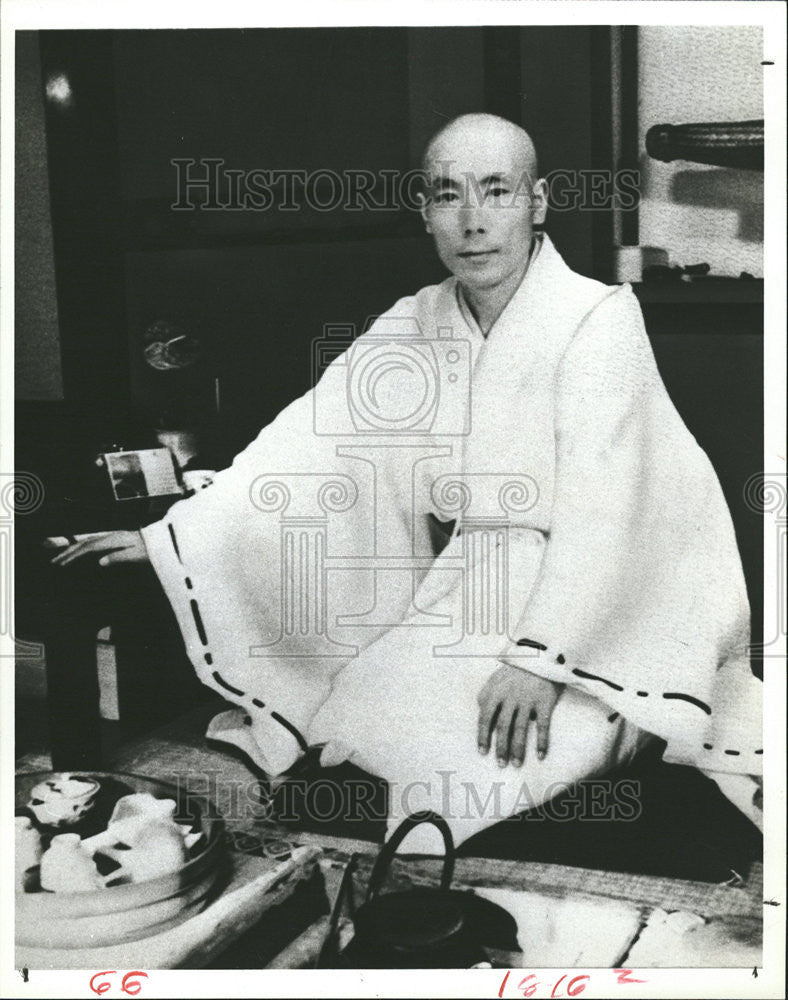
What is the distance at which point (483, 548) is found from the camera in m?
1.97

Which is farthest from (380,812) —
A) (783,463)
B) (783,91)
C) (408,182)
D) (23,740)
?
(783,91)

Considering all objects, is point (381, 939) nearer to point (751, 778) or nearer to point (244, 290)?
point (751, 778)

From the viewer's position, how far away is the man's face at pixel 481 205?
1.93 metres

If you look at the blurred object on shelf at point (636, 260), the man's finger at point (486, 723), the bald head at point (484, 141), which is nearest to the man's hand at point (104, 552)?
the man's finger at point (486, 723)

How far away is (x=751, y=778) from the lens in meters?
1.98

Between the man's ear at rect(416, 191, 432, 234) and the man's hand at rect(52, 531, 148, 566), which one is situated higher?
the man's ear at rect(416, 191, 432, 234)

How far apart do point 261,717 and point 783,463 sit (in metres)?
1.11

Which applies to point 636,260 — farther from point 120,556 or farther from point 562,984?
point 562,984

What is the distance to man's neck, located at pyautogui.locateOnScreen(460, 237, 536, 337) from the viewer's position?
1.97 meters

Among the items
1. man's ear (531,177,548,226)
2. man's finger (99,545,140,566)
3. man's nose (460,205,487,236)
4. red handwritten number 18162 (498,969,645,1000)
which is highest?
man's ear (531,177,548,226)

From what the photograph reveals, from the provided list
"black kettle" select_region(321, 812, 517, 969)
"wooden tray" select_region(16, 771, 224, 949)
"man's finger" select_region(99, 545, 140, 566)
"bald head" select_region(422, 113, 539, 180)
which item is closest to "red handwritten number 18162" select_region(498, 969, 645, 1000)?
"black kettle" select_region(321, 812, 517, 969)

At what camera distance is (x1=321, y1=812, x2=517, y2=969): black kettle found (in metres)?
1.92

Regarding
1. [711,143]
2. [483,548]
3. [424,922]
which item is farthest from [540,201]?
[424,922]

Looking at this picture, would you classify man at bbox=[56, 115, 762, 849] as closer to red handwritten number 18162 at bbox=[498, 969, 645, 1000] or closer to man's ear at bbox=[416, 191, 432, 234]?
man's ear at bbox=[416, 191, 432, 234]
